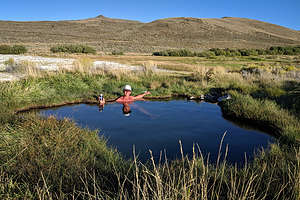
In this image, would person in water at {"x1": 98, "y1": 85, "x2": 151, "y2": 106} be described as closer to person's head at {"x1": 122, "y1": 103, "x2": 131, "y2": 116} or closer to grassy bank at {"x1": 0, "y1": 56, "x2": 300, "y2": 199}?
person's head at {"x1": 122, "y1": 103, "x2": 131, "y2": 116}

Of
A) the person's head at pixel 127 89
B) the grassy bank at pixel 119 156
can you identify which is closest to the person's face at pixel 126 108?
the person's head at pixel 127 89

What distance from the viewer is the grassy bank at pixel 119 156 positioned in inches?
109

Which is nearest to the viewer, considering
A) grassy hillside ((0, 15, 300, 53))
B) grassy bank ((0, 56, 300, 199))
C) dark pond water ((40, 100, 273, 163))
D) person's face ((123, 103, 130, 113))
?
grassy bank ((0, 56, 300, 199))

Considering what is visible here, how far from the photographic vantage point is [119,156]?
4930mm

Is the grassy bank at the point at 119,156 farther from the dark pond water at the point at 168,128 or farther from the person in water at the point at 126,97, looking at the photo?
the person in water at the point at 126,97

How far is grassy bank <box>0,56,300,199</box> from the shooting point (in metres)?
2.76

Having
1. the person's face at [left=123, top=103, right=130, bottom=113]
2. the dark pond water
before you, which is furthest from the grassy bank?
the person's face at [left=123, top=103, right=130, bottom=113]

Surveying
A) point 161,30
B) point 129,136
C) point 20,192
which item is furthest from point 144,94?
point 161,30

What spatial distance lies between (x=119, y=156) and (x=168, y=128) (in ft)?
7.15

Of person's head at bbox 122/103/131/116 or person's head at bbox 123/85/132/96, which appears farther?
person's head at bbox 123/85/132/96

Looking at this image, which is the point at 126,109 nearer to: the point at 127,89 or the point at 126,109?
the point at 126,109

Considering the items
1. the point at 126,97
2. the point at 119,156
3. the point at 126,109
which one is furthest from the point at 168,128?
the point at 126,97

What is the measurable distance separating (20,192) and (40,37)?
6837 centimetres

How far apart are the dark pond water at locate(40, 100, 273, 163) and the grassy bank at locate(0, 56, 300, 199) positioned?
0.51 metres
